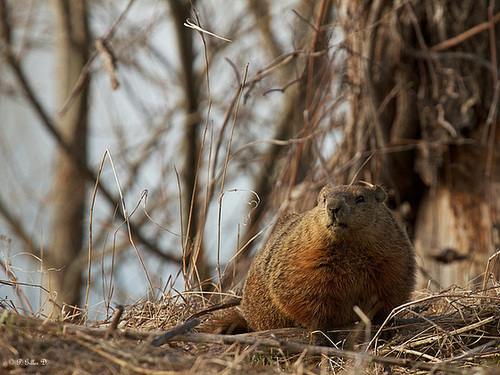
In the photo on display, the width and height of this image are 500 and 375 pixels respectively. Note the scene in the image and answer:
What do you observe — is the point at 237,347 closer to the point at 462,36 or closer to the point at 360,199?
the point at 360,199

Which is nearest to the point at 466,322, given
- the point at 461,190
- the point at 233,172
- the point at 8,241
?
the point at 8,241

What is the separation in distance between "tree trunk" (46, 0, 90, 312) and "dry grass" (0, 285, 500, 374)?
475cm

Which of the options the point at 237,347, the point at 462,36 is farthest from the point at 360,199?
the point at 462,36

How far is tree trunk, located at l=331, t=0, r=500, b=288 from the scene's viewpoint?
5.46m

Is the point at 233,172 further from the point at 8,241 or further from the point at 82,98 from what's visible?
the point at 8,241

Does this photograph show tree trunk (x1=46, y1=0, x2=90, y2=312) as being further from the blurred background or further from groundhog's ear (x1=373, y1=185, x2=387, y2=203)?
groundhog's ear (x1=373, y1=185, x2=387, y2=203)

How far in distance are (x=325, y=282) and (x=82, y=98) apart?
6008 millimetres

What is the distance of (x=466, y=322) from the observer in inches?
125

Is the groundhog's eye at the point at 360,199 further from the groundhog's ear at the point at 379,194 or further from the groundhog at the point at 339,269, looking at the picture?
the groundhog's ear at the point at 379,194

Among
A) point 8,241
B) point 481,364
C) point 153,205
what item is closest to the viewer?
point 481,364

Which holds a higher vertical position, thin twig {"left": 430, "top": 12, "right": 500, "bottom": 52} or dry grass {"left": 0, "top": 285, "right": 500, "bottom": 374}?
thin twig {"left": 430, "top": 12, "right": 500, "bottom": 52}

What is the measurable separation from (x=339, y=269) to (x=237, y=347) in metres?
0.84

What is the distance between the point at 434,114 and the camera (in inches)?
220

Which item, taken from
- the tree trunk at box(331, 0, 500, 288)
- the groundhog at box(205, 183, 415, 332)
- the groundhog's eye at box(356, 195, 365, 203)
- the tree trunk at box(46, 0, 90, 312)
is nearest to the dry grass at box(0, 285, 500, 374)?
the groundhog at box(205, 183, 415, 332)
